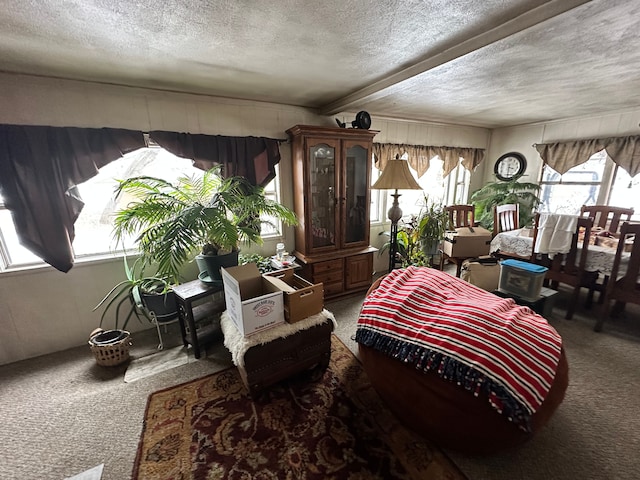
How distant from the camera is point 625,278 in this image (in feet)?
6.63

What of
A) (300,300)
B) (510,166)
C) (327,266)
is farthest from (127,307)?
(510,166)

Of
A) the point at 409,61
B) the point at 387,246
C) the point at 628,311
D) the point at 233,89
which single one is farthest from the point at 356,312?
the point at 628,311

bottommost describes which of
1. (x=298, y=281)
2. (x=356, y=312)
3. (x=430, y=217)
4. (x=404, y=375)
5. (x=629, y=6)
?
(x=356, y=312)

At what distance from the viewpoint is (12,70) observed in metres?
1.69

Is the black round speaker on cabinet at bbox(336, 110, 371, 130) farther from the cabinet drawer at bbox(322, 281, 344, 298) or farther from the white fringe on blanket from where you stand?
the white fringe on blanket

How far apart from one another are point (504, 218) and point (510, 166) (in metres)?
1.42

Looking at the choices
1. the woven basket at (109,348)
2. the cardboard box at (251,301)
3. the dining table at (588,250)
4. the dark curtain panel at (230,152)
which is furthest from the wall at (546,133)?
the woven basket at (109,348)

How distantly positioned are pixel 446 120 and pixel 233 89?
2.92 meters

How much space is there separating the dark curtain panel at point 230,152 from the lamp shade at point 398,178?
3.67ft

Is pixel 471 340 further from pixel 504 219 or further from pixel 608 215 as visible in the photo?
pixel 608 215

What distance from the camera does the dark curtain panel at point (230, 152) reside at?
219 centimetres

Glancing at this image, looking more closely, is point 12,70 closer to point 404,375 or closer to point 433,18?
point 433,18

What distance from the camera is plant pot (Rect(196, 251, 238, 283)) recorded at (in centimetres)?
196

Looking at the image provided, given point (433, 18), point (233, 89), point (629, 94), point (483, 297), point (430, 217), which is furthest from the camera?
point (430, 217)
